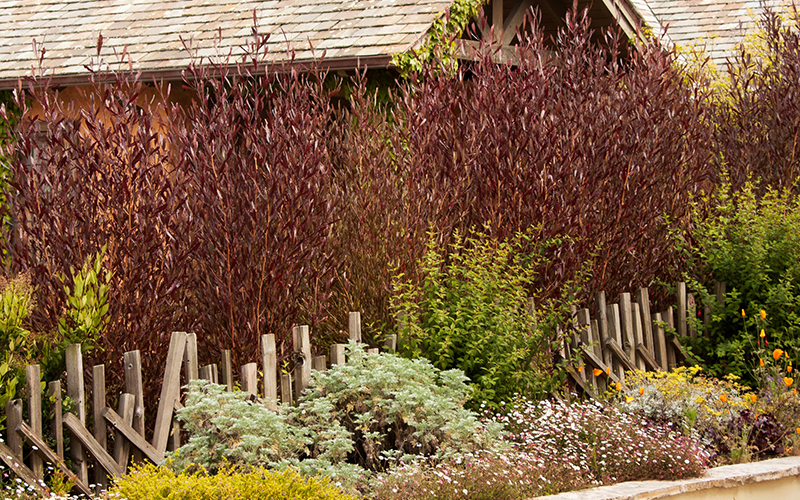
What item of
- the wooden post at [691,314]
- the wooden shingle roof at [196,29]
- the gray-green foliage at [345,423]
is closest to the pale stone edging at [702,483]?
the gray-green foliage at [345,423]

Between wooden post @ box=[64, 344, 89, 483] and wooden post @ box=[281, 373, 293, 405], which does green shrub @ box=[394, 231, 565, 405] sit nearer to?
wooden post @ box=[281, 373, 293, 405]

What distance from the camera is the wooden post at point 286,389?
531 centimetres

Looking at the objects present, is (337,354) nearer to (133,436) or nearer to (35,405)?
(133,436)

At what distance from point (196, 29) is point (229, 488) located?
7.90m

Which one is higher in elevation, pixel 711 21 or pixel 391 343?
pixel 711 21

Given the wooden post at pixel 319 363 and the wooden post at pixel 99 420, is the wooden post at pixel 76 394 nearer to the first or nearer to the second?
the wooden post at pixel 99 420

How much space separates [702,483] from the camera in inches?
208

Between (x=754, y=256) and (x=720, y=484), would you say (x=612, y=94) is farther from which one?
(x=720, y=484)

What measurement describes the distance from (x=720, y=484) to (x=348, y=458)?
2.15m

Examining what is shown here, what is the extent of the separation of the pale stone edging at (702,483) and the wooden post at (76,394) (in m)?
2.33

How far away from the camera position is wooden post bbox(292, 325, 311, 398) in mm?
5457

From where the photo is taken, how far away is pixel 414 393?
17.0 feet

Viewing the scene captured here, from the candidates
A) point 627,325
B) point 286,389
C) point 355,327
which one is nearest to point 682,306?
point 627,325

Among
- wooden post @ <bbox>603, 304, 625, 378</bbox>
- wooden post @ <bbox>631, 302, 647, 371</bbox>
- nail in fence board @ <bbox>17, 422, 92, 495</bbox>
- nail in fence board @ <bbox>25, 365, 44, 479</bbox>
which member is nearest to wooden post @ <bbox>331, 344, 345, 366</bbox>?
nail in fence board @ <bbox>17, 422, 92, 495</bbox>
